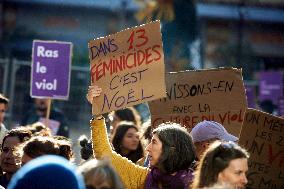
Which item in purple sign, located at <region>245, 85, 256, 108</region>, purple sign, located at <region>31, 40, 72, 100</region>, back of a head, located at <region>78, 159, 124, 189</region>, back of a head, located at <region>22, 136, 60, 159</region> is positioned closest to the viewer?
back of a head, located at <region>78, 159, 124, 189</region>

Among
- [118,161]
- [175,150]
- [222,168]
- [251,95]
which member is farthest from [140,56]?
[251,95]

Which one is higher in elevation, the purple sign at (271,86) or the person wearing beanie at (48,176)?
the purple sign at (271,86)

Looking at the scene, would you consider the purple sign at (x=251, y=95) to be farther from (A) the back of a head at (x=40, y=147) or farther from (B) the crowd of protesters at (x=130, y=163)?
(A) the back of a head at (x=40, y=147)

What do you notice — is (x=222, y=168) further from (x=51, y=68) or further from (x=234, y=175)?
(x=51, y=68)

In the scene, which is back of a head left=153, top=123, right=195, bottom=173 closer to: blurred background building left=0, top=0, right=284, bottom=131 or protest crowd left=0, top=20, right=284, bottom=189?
protest crowd left=0, top=20, right=284, bottom=189

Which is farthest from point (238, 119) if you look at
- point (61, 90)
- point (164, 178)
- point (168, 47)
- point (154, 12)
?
point (154, 12)

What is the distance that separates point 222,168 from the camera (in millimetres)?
3918

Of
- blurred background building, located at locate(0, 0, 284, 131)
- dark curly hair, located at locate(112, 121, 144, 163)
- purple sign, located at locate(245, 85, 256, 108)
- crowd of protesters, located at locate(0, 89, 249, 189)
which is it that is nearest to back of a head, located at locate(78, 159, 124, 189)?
crowd of protesters, located at locate(0, 89, 249, 189)

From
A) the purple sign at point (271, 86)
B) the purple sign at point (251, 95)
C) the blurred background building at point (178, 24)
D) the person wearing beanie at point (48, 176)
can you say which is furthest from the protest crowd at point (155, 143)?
the blurred background building at point (178, 24)

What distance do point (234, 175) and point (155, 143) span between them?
603mm

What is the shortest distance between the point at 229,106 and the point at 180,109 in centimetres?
38

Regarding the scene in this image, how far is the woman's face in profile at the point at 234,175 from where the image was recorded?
391cm

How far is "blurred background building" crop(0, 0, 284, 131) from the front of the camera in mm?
22328

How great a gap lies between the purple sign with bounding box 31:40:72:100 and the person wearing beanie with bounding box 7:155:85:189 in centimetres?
534
